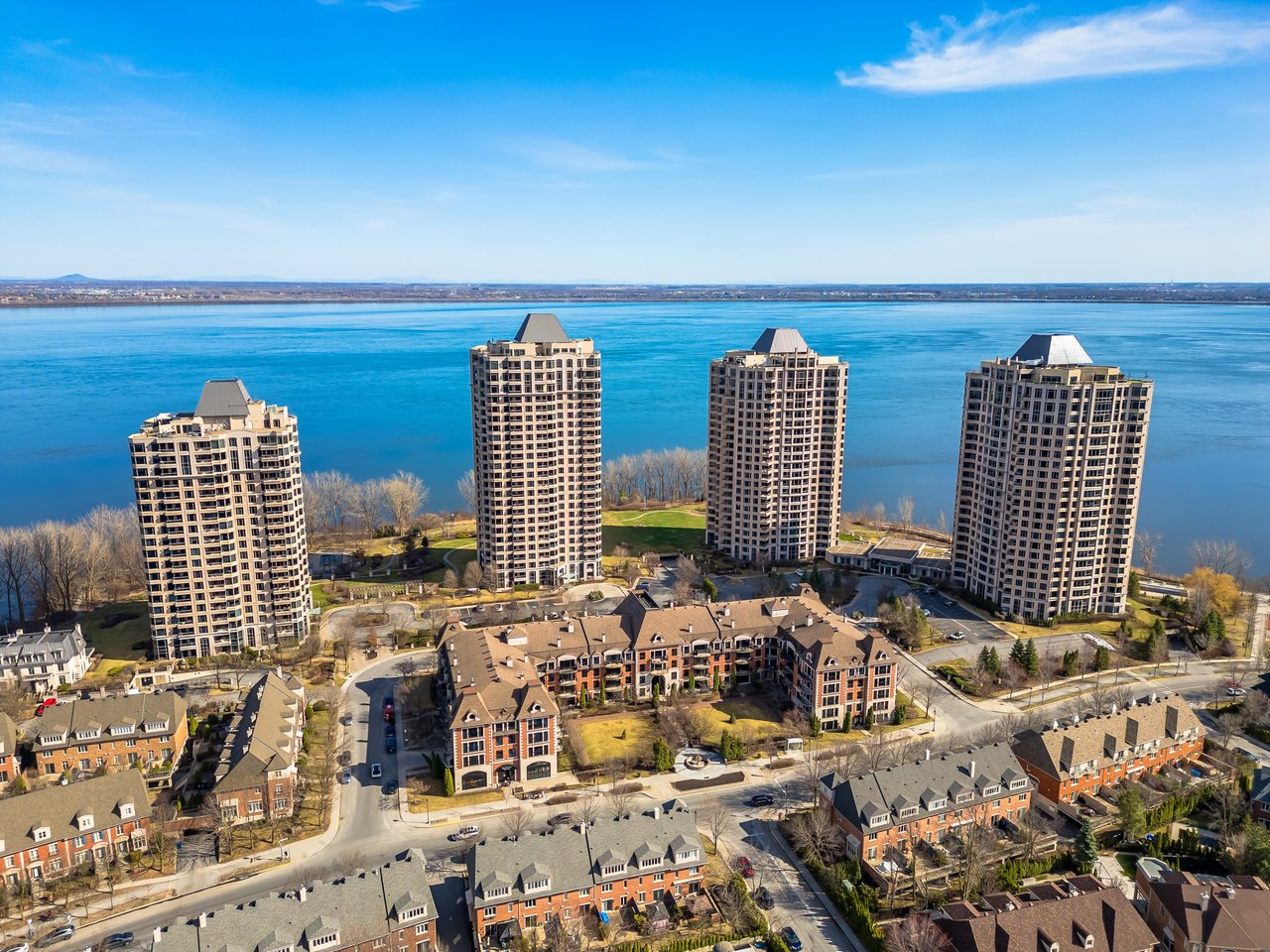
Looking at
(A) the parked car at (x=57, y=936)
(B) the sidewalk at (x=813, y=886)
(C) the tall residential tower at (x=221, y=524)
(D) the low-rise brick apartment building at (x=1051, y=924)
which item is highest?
(C) the tall residential tower at (x=221, y=524)

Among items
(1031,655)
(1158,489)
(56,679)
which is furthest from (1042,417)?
(56,679)

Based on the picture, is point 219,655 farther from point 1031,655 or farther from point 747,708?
point 1031,655

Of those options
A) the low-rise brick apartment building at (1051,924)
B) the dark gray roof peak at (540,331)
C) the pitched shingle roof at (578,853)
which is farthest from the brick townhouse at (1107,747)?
the dark gray roof peak at (540,331)

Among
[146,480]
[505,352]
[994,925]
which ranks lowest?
[994,925]

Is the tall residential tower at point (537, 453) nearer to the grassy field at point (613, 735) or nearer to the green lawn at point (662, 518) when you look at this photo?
the green lawn at point (662, 518)

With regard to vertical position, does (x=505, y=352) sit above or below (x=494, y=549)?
above

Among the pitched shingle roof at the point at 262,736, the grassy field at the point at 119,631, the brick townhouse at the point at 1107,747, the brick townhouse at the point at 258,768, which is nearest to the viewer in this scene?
the brick townhouse at the point at 258,768
